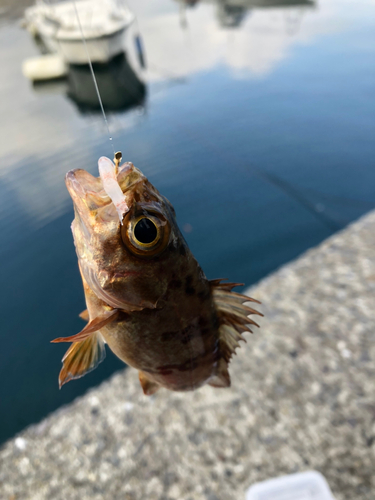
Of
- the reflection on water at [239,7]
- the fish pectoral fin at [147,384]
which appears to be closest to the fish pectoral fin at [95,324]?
the fish pectoral fin at [147,384]

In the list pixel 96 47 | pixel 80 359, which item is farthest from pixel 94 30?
pixel 80 359

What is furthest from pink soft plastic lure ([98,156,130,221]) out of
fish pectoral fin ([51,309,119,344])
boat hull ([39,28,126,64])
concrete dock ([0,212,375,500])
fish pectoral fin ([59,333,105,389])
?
boat hull ([39,28,126,64])

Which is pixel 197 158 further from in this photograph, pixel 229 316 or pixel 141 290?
pixel 141 290

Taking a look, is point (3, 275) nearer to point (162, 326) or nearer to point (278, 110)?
point (162, 326)

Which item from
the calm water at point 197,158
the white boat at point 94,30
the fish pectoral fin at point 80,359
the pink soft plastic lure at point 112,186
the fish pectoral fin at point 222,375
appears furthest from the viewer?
the white boat at point 94,30

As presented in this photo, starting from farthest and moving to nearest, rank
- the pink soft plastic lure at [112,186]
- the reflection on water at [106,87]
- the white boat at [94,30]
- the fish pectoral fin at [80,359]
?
the reflection on water at [106,87] < the white boat at [94,30] < the fish pectoral fin at [80,359] < the pink soft plastic lure at [112,186]

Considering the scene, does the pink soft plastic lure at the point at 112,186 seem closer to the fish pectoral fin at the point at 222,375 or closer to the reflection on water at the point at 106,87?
the fish pectoral fin at the point at 222,375
